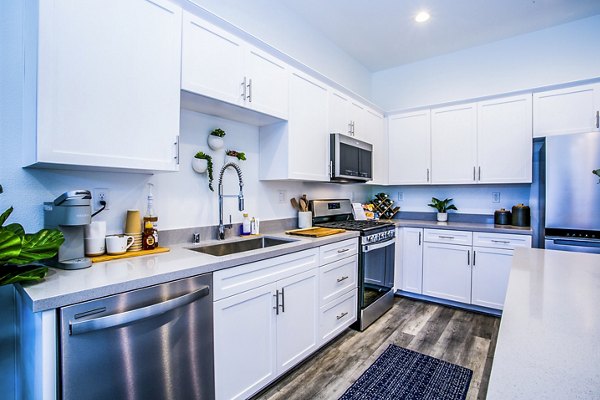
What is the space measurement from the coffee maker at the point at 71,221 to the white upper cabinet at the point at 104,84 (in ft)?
0.51

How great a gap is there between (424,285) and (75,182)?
3317 millimetres

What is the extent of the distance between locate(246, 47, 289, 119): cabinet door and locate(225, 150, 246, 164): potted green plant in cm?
40

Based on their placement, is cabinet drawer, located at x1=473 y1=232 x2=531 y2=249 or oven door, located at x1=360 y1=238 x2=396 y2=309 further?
cabinet drawer, located at x1=473 y1=232 x2=531 y2=249

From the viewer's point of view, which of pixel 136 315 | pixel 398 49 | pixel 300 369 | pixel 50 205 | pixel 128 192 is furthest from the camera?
pixel 398 49

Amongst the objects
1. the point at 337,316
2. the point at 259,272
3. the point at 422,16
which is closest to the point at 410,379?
the point at 337,316

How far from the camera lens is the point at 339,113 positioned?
299cm

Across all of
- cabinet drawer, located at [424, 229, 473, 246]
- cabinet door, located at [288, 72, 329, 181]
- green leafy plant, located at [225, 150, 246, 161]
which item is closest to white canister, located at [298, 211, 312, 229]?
cabinet door, located at [288, 72, 329, 181]

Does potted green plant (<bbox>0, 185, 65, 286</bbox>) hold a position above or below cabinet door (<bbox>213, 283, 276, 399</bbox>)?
above

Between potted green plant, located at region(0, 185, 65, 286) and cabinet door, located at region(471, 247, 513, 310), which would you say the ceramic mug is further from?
cabinet door, located at region(471, 247, 513, 310)

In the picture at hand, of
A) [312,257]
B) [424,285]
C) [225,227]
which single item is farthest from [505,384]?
[424,285]

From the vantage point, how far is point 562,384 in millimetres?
532

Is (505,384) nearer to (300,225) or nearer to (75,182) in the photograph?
(75,182)

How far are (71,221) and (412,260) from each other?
10.5 feet

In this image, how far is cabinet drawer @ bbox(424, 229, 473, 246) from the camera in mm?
3107
